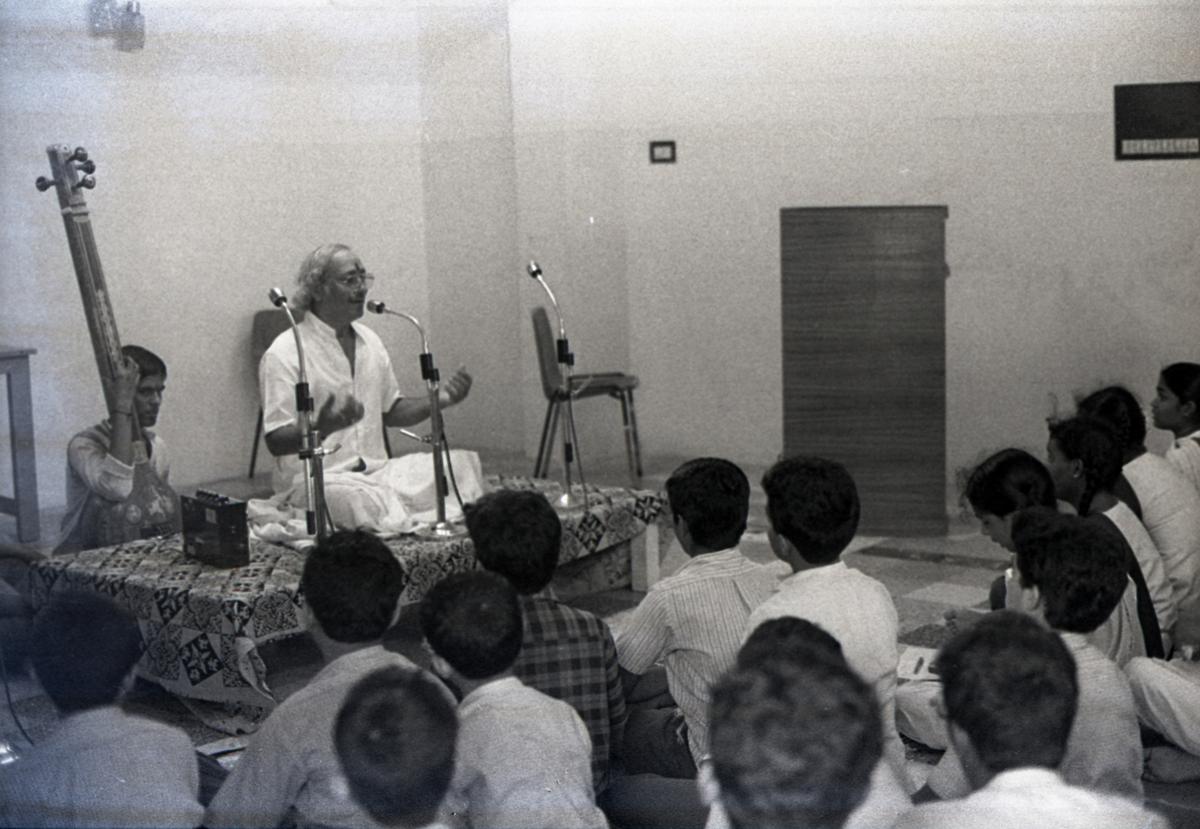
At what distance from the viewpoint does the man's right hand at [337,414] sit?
3564mm

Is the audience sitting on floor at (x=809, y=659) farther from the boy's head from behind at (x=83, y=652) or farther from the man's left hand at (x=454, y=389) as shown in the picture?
the man's left hand at (x=454, y=389)

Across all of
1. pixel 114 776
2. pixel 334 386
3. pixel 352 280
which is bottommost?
pixel 114 776

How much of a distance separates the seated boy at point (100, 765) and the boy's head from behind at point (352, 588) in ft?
0.83

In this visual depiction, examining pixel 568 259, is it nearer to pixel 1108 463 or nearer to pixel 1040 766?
pixel 1108 463

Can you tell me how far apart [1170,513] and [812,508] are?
3.39 feet

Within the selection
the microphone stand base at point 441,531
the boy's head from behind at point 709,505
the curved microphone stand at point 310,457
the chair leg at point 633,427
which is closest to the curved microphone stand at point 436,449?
the microphone stand base at point 441,531

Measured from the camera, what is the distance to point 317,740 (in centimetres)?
194

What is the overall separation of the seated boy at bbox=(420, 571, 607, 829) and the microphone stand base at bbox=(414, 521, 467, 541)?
4.24 feet

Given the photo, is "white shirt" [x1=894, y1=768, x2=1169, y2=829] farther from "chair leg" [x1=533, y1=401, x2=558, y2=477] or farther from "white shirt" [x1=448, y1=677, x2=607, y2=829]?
"chair leg" [x1=533, y1=401, x2=558, y2=477]

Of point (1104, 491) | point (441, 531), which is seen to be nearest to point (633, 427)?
point (441, 531)

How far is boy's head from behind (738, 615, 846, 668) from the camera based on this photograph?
1.76 metres

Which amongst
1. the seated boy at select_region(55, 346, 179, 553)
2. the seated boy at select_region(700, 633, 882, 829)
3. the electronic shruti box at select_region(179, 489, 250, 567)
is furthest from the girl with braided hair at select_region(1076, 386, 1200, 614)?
the seated boy at select_region(55, 346, 179, 553)

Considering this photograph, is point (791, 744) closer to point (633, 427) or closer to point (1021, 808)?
point (1021, 808)

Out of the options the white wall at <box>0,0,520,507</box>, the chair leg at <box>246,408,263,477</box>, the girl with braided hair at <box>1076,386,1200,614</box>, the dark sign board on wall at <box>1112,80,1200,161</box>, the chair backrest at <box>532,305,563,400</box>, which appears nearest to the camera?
the girl with braided hair at <box>1076,386,1200,614</box>
